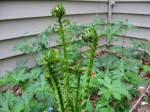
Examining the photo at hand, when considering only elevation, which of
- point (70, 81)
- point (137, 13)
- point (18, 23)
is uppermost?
point (18, 23)

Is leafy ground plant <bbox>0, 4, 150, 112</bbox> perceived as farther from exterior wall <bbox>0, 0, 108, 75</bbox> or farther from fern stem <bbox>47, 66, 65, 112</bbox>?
exterior wall <bbox>0, 0, 108, 75</bbox>

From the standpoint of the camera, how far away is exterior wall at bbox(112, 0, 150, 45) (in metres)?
3.30

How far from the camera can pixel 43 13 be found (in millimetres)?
2699

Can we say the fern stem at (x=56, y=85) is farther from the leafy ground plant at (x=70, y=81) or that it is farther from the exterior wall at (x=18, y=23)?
the exterior wall at (x=18, y=23)

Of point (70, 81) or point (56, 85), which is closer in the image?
point (56, 85)

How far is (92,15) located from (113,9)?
0.42 meters

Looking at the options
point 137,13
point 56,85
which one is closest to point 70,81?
point 56,85

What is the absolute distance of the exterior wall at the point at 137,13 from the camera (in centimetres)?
330

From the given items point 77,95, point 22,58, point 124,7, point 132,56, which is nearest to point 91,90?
point 77,95

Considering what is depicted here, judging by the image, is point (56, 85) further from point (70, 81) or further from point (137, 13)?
point (137, 13)

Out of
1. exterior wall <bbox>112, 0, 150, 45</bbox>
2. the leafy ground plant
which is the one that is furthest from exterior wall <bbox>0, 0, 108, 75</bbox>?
exterior wall <bbox>112, 0, 150, 45</bbox>

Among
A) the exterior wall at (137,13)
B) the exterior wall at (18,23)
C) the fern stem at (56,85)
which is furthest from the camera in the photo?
the exterior wall at (137,13)

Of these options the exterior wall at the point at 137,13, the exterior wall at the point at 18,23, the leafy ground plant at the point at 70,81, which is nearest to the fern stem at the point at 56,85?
the leafy ground plant at the point at 70,81

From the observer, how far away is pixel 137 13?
338 cm
